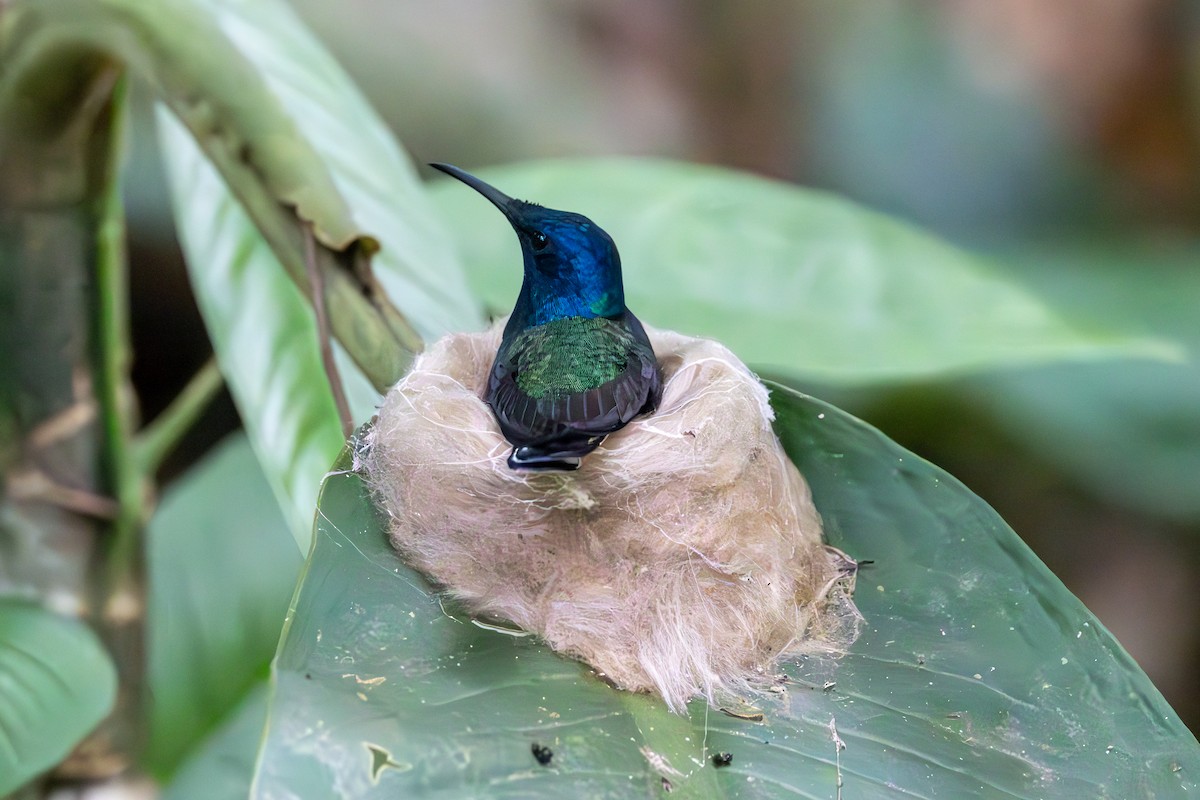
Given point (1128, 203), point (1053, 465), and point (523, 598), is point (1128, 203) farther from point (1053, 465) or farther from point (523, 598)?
point (523, 598)

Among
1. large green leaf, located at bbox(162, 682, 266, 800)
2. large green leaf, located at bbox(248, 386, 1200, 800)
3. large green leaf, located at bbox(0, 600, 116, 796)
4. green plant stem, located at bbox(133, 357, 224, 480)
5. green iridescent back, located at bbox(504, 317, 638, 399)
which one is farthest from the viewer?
large green leaf, located at bbox(162, 682, 266, 800)

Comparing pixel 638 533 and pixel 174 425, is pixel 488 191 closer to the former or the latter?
pixel 638 533

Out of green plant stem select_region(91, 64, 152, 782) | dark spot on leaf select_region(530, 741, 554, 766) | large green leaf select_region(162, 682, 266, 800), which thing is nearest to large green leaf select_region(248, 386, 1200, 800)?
dark spot on leaf select_region(530, 741, 554, 766)

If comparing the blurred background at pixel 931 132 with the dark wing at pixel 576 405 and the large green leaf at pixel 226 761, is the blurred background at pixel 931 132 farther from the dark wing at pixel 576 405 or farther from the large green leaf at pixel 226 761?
the dark wing at pixel 576 405

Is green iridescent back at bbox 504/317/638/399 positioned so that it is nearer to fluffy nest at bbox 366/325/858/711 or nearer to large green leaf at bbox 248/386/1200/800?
fluffy nest at bbox 366/325/858/711

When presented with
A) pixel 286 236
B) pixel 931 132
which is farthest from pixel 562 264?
pixel 931 132

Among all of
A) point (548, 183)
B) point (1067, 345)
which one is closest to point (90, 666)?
point (548, 183)

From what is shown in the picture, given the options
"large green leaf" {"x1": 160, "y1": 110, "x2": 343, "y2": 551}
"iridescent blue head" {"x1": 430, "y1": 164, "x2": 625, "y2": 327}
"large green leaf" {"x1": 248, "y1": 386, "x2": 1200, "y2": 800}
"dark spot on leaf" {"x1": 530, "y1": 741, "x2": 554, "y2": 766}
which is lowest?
"dark spot on leaf" {"x1": 530, "y1": 741, "x2": 554, "y2": 766}

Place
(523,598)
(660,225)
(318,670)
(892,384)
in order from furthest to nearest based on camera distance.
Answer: (892,384)
(660,225)
(523,598)
(318,670)
